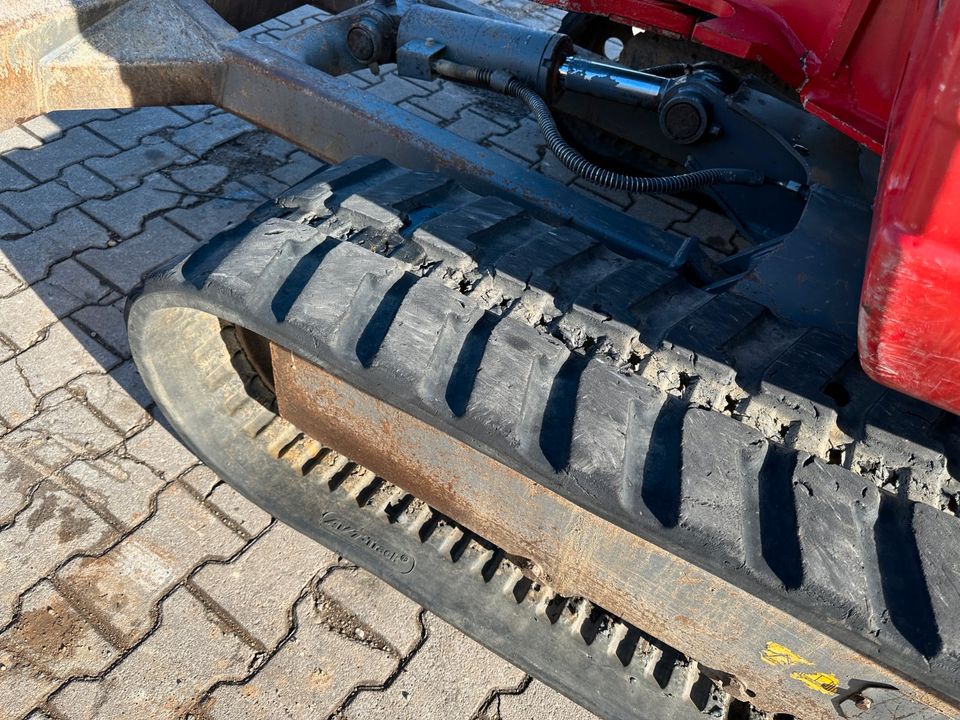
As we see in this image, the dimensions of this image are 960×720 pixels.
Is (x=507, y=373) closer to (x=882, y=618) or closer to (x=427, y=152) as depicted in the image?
(x=882, y=618)

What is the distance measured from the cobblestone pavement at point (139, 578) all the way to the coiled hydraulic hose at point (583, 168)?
112cm

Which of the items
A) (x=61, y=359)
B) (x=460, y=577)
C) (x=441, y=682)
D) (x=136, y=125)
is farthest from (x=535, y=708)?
(x=136, y=125)

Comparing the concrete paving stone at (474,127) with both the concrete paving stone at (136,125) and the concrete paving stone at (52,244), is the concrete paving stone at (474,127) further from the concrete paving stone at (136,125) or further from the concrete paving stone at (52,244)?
the concrete paving stone at (52,244)

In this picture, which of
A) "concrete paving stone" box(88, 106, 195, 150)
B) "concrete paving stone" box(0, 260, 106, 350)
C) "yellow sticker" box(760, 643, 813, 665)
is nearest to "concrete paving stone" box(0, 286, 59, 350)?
"concrete paving stone" box(0, 260, 106, 350)

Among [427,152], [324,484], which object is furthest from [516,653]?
[427,152]

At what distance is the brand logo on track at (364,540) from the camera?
5.76 ft

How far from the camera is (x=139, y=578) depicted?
72.2 inches

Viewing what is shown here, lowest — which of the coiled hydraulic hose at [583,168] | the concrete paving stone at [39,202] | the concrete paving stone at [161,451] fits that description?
the concrete paving stone at [161,451]

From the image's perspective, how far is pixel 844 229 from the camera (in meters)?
1.51

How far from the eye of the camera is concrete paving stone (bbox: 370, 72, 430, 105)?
3729 millimetres

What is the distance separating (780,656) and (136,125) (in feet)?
10.1

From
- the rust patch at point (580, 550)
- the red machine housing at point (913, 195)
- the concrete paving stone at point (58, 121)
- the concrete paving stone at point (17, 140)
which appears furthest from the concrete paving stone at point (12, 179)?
the red machine housing at point (913, 195)

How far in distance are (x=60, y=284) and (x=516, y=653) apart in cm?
183

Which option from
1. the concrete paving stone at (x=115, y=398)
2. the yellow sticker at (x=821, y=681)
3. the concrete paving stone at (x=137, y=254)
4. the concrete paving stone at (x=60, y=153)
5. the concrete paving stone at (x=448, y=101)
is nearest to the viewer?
the yellow sticker at (x=821, y=681)
